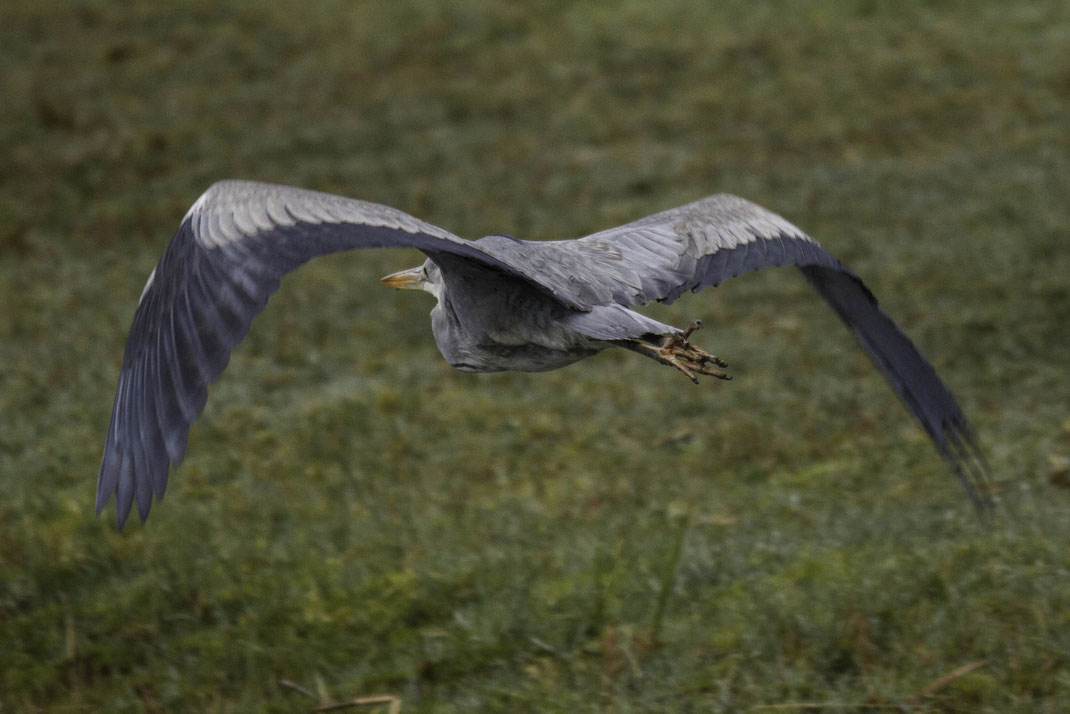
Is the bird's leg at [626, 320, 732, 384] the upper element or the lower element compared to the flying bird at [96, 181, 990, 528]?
lower

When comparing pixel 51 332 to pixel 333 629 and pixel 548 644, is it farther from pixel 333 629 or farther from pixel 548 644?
pixel 548 644

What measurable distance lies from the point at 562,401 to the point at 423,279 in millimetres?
3168

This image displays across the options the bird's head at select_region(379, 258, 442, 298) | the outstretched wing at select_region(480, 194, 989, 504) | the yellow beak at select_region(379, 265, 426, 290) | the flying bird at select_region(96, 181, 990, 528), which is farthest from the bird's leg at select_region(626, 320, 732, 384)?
the yellow beak at select_region(379, 265, 426, 290)

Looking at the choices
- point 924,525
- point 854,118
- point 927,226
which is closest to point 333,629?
point 924,525

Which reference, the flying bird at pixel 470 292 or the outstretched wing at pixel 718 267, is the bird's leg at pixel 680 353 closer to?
the flying bird at pixel 470 292

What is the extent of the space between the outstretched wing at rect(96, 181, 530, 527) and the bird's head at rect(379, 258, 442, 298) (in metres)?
0.92

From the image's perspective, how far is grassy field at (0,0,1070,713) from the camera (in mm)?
5102

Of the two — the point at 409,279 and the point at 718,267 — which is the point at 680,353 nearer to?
the point at 718,267

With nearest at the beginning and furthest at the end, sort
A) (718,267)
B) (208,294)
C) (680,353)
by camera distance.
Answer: (208,294), (680,353), (718,267)

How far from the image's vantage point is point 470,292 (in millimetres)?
4211

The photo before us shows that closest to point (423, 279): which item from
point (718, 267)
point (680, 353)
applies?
point (718, 267)

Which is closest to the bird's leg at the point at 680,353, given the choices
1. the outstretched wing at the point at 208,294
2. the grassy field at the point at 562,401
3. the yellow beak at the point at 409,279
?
the outstretched wing at the point at 208,294

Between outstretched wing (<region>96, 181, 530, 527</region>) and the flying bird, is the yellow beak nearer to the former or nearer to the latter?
the flying bird

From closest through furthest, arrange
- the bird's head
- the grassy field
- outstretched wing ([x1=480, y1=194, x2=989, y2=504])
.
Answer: outstretched wing ([x1=480, y1=194, x2=989, y2=504])
the bird's head
the grassy field
